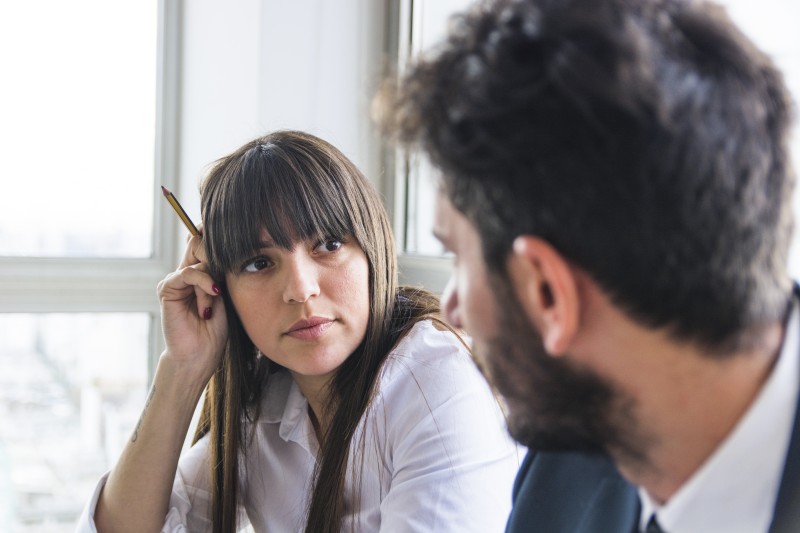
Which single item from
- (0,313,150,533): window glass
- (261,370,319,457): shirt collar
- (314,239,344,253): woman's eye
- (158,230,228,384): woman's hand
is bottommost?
(0,313,150,533): window glass

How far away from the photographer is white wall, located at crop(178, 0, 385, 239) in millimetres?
2221

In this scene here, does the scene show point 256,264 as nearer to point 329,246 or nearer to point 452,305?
point 329,246

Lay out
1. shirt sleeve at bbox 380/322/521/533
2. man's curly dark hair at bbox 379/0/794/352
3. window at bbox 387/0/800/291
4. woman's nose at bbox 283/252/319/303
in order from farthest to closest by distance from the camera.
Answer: window at bbox 387/0/800/291 → woman's nose at bbox 283/252/319/303 → shirt sleeve at bbox 380/322/521/533 → man's curly dark hair at bbox 379/0/794/352

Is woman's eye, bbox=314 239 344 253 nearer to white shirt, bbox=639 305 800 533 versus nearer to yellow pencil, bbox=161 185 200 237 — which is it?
yellow pencil, bbox=161 185 200 237

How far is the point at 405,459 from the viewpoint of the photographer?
4.26 ft

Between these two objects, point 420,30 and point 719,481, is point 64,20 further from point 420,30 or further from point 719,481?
point 719,481

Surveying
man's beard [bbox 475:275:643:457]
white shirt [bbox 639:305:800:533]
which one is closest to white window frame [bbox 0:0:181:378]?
man's beard [bbox 475:275:643:457]

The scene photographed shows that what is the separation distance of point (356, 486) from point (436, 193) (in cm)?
75

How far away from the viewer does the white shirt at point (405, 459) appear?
125cm

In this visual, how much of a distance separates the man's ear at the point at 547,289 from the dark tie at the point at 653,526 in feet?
0.67

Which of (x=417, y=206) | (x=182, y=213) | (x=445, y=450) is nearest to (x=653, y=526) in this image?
(x=445, y=450)

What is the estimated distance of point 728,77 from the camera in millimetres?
658

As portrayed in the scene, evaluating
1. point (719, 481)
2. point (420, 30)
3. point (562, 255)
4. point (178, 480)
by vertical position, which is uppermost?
point (420, 30)

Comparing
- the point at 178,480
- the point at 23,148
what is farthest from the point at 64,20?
the point at 178,480
